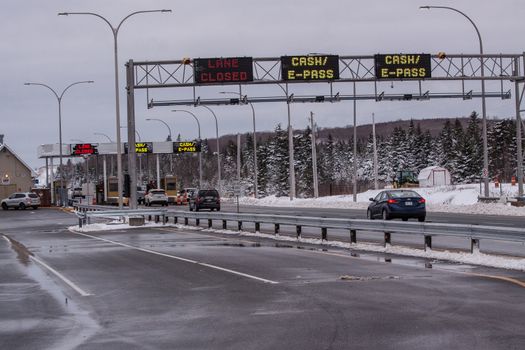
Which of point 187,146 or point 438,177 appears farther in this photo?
point 438,177

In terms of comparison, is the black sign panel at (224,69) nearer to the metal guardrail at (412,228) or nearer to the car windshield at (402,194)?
the metal guardrail at (412,228)

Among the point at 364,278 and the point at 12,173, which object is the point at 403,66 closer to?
the point at 364,278

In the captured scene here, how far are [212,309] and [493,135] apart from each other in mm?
122353

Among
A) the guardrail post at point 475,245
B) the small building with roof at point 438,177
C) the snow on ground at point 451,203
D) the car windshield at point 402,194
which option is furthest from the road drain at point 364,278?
the small building with roof at point 438,177

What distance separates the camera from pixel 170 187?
8719 cm

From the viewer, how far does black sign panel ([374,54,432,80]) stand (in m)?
41.4

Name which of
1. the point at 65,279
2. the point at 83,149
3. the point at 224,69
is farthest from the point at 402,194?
the point at 83,149

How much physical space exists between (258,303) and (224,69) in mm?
29186

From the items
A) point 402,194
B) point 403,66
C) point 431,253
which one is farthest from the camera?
point 403,66

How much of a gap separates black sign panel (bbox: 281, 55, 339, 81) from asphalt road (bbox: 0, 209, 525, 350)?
19985 millimetres

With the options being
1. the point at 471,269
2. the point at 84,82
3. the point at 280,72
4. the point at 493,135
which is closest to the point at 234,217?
the point at 280,72

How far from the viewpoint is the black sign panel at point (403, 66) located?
4141 centimetres

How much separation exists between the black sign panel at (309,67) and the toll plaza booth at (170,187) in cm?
4735

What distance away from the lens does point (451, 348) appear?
8.49 metres
